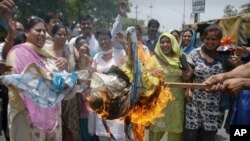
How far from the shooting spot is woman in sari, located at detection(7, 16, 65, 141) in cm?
449

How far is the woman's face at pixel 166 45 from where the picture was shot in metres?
5.29

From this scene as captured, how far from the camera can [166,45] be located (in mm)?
5297

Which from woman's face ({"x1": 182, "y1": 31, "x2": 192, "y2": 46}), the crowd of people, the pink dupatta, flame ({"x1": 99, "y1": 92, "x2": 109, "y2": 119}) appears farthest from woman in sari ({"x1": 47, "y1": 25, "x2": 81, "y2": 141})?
woman's face ({"x1": 182, "y1": 31, "x2": 192, "y2": 46})

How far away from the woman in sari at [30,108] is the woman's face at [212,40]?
6.45 feet

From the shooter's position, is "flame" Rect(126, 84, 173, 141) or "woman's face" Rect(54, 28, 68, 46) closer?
"flame" Rect(126, 84, 173, 141)

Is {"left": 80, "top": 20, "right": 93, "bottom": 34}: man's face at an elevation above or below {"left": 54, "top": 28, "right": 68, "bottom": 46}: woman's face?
above

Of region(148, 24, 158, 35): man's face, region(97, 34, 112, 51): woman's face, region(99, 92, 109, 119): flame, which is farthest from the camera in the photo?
region(148, 24, 158, 35): man's face

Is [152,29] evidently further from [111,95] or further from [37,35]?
[111,95]

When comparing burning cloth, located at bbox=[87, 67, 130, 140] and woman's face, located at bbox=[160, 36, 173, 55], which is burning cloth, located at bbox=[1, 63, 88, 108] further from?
woman's face, located at bbox=[160, 36, 173, 55]

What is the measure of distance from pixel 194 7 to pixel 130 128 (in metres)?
9.92

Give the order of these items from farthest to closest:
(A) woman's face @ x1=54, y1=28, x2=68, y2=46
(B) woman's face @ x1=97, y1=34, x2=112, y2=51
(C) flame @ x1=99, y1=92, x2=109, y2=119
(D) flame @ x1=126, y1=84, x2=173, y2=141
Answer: (B) woman's face @ x1=97, y1=34, x2=112, y2=51 → (A) woman's face @ x1=54, y1=28, x2=68, y2=46 → (D) flame @ x1=126, y1=84, x2=173, y2=141 → (C) flame @ x1=99, y1=92, x2=109, y2=119

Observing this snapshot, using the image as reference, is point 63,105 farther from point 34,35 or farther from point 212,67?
point 212,67

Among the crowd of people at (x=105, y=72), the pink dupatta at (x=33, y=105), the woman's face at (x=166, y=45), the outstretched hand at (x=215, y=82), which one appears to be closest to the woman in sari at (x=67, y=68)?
the crowd of people at (x=105, y=72)

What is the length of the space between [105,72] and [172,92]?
1497 millimetres
